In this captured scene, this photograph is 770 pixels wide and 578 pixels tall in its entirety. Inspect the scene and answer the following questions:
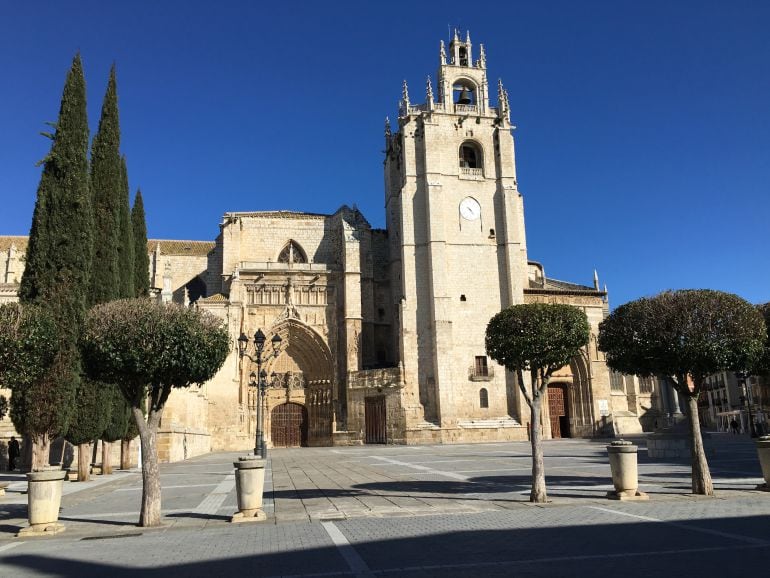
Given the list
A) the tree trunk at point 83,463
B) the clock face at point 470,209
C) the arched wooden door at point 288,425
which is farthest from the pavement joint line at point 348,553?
the clock face at point 470,209

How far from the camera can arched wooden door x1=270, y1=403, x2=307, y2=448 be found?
37.8m

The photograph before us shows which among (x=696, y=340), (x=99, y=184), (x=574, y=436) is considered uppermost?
(x=99, y=184)

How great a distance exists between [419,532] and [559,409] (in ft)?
106

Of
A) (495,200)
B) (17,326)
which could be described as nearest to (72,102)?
(17,326)

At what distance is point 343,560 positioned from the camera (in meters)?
6.50

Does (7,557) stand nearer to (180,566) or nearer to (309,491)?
(180,566)

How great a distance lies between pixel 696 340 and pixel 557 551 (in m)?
5.80

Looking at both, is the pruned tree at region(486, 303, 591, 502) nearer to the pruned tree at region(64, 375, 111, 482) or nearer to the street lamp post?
the street lamp post

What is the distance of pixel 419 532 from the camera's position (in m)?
7.95

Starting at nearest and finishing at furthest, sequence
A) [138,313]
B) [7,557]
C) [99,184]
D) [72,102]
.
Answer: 1. [7,557]
2. [138,313]
3. [72,102]
4. [99,184]

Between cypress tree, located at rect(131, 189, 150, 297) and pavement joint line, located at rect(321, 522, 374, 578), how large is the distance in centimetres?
1683

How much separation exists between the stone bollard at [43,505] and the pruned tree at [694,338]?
9620 mm

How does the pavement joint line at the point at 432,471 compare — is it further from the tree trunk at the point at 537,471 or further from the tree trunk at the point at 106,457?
the tree trunk at the point at 106,457

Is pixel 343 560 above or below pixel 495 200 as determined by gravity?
below
